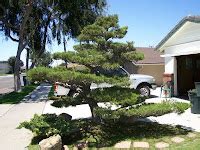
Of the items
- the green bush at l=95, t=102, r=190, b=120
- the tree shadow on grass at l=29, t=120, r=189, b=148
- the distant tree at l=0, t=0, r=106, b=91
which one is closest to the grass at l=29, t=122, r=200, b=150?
the tree shadow on grass at l=29, t=120, r=189, b=148

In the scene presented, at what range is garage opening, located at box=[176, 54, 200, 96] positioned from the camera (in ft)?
58.2

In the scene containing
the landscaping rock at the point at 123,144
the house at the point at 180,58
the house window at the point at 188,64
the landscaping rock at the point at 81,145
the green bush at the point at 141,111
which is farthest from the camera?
the house window at the point at 188,64

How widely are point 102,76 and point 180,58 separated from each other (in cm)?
983

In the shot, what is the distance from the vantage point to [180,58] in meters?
17.7

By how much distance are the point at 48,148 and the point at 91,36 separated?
11.2 ft

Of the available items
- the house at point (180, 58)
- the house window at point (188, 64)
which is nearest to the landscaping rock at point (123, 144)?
the house at point (180, 58)

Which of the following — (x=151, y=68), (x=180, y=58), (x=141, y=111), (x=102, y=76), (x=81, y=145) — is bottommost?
(x=81, y=145)

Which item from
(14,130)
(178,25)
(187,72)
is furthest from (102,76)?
(187,72)

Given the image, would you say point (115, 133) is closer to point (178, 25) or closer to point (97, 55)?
point (97, 55)

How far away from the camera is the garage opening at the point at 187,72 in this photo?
1775cm

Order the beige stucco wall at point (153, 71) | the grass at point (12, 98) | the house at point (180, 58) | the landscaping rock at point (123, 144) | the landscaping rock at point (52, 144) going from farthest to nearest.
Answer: the beige stucco wall at point (153, 71)
the grass at point (12, 98)
the house at point (180, 58)
the landscaping rock at point (123, 144)
the landscaping rock at point (52, 144)

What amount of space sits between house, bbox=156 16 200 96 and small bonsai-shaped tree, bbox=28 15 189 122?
289 inches

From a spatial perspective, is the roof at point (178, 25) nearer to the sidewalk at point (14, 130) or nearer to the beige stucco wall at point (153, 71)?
the sidewalk at point (14, 130)

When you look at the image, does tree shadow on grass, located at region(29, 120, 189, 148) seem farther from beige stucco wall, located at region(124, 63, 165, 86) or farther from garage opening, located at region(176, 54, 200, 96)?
beige stucco wall, located at region(124, 63, 165, 86)
